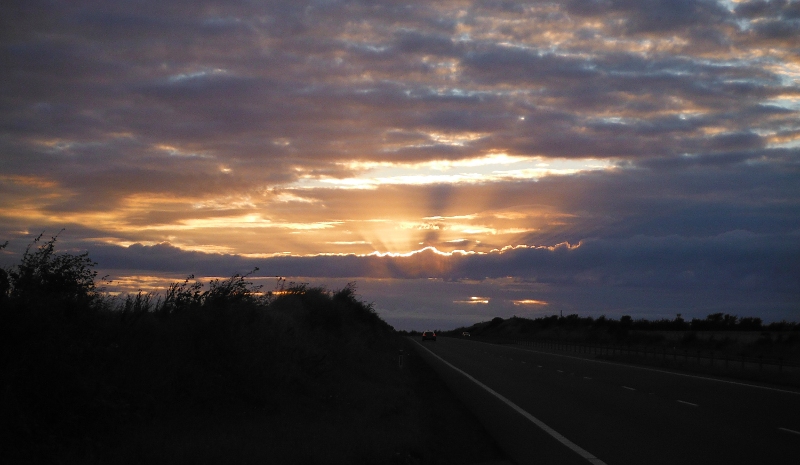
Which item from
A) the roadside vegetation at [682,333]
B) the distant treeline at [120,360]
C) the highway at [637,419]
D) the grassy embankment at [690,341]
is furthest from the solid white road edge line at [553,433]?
the roadside vegetation at [682,333]

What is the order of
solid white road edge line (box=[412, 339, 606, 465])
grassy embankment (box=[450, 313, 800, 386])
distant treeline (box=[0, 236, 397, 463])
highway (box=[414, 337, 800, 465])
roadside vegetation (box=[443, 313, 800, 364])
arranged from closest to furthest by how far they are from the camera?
distant treeline (box=[0, 236, 397, 463]) < solid white road edge line (box=[412, 339, 606, 465]) < highway (box=[414, 337, 800, 465]) < grassy embankment (box=[450, 313, 800, 386]) < roadside vegetation (box=[443, 313, 800, 364])

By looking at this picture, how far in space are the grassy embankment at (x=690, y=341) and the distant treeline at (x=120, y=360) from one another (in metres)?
21.8

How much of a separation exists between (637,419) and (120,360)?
11.5 m

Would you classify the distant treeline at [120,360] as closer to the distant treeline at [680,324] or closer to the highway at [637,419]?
the highway at [637,419]

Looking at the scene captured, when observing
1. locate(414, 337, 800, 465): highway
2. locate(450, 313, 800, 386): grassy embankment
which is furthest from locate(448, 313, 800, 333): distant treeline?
locate(414, 337, 800, 465): highway

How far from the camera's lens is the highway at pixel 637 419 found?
1266 cm

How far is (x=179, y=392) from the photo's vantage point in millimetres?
14883

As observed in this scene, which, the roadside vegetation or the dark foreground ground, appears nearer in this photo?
the dark foreground ground

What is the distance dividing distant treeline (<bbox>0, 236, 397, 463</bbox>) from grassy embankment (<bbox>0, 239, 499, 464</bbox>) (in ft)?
0.07

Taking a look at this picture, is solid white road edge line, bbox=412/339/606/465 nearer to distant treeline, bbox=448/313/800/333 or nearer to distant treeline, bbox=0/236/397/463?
distant treeline, bbox=0/236/397/463

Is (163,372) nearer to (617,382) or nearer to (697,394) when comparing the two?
(697,394)

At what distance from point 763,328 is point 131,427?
349ft

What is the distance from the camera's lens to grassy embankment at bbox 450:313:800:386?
1545 inches

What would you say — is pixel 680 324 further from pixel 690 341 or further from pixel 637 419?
pixel 637 419
